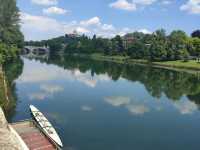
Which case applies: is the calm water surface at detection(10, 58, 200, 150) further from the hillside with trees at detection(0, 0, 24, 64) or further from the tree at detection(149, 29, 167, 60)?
the tree at detection(149, 29, 167, 60)

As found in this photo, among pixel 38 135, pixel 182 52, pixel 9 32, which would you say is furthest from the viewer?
pixel 182 52

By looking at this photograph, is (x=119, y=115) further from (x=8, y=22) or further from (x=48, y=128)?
(x=8, y=22)

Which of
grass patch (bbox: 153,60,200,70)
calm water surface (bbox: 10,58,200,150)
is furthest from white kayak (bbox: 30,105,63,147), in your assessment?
grass patch (bbox: 153,60,200,70)

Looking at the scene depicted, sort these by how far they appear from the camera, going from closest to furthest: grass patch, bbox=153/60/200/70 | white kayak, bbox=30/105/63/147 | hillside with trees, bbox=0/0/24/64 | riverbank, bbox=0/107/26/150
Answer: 1. riverbank, bbox=0/107/26/150
2. white kayak, bbox=30/105/63/147
3. hillside with trees, bbox=0/0/24/64
4. grass patch, bbox=153/60/200/70

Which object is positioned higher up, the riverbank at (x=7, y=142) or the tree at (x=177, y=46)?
the tree at (x=177, y=46)

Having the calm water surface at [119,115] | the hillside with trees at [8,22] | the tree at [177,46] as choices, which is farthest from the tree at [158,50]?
the calm water surface at [119,115]

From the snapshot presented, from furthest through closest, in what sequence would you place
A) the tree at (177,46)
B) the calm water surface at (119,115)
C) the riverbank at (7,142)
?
the tree at (177,46) → the calm water surface at (119,115) → the riverbank at (7,142)

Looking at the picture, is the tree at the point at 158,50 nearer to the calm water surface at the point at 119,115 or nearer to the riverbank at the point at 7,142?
the calm water surface at the point at 119,115

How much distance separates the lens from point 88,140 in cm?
2820

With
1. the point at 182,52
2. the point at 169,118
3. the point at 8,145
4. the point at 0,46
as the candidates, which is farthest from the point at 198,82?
the point at 8,145

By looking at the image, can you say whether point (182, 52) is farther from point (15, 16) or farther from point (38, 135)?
point (38, 135)

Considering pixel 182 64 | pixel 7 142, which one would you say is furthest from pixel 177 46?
Result: pixel 7 142

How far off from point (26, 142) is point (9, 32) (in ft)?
275

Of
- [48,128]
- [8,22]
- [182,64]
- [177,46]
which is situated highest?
[8,22]
